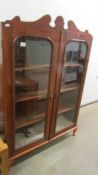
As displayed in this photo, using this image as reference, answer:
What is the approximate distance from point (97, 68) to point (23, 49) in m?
2.19

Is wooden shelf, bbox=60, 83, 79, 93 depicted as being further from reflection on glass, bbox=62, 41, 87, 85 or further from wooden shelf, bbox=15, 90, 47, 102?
wooden shelf, bbox=15, 90, 47, 102

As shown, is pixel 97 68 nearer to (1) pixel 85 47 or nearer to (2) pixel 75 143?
(1) pixel 85 47

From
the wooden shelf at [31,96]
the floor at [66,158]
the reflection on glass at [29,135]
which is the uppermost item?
the wooden shelf at [31,96]

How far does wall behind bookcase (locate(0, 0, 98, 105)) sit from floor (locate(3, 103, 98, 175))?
3.99ft

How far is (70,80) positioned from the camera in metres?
2.21

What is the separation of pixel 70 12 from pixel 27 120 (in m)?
1.74

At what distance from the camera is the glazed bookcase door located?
1827mm

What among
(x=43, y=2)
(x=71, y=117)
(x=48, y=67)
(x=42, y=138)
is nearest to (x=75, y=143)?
(x=71, y=117)

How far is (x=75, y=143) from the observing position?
2.39 meters

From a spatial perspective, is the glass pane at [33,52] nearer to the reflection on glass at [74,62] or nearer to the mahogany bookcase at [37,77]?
the mahogany bookcase at [37,77]

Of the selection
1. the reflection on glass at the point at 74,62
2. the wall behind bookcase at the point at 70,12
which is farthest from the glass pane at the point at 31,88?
the wall behind bookcase at the point at 70,12

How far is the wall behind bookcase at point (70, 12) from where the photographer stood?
1.86m

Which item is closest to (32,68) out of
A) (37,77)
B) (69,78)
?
(37,77)

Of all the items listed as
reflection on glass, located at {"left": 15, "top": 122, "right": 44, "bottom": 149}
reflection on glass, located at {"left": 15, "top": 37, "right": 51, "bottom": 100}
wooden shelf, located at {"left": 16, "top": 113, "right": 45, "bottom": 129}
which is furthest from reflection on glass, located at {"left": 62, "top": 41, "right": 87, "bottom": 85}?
reflection on glass, located at {"left": 15, "top": 122, "right": 44, "bottom": 149}
